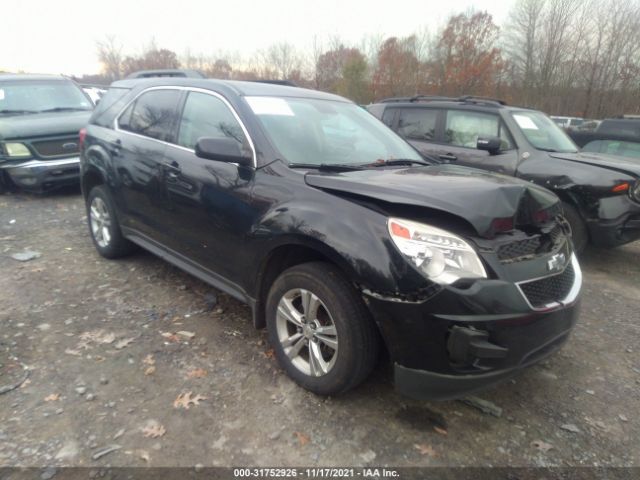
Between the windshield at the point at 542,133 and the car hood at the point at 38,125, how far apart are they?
6969 millimetres

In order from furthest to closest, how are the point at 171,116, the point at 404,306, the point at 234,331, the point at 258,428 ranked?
the point at 171,116 → the point at 234,331 → the point at 258,428 → the point at 404,306

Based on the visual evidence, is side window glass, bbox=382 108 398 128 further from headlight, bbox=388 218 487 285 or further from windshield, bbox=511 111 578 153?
headlight, bbox=388 218 487 285

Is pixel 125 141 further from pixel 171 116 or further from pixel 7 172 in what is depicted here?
pixel 7 172

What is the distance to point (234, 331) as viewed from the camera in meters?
3.43

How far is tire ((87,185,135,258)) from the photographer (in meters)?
4.45

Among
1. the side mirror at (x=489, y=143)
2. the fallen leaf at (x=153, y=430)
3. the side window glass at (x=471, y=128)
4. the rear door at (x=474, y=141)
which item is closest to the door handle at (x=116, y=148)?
the fallen leaf at (x=153, y=430)

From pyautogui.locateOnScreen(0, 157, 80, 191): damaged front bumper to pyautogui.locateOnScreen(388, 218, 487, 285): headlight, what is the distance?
668 centimetres

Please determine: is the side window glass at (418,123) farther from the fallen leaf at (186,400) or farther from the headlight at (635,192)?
the fallen leaf at (186,400)

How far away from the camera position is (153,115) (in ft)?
12.8

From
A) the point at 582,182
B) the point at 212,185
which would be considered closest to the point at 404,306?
the point at 212,185

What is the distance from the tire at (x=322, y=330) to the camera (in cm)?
234

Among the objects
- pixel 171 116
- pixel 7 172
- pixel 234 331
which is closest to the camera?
pixel 234 331

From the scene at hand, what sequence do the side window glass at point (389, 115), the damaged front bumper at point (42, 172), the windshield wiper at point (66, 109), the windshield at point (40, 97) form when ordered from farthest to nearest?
1. the windshield wiper at point (66, 109)
2. the windshield at point (40, 97)
3. the side window glass at point (389, 115)
4. the damaged front bumper at point (42, 172)

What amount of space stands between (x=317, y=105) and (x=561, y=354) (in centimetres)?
269
